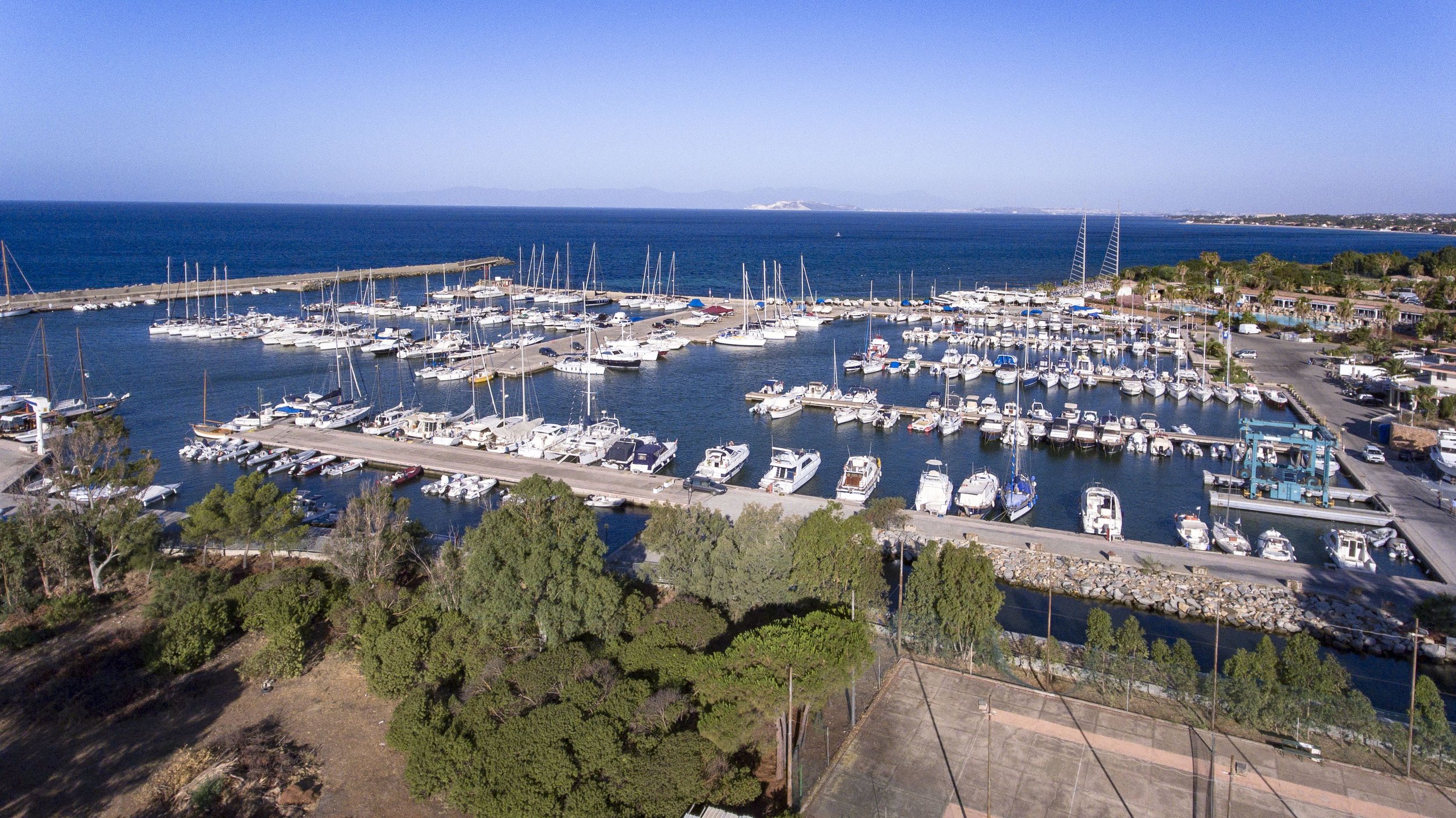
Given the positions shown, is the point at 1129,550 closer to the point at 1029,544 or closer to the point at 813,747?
the point at 1029,544

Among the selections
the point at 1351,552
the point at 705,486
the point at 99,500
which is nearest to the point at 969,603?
the point at 705,486

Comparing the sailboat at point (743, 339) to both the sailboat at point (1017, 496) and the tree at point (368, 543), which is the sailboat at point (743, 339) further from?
the tree at point (368, 543)

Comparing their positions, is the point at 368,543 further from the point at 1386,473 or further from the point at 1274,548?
the point at 1386,473

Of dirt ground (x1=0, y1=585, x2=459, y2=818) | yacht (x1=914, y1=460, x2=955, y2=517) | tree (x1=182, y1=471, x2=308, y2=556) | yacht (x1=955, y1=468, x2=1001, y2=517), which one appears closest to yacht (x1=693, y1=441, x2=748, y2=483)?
yacht (x1=914, y1=460, x2=955, y2=517)

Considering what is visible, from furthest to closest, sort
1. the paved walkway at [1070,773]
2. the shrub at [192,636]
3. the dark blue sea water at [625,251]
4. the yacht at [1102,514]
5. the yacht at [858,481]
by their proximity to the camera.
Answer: the dark blue sea water at [625,251], the yacht at [858,481], the yacht at [1102,514], the shrub at [192,636], the paved walkway at [1070,773]

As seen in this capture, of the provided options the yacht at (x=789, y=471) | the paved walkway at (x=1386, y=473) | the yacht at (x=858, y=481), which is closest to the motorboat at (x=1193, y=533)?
the paved walkway at (x=1386, y=473)

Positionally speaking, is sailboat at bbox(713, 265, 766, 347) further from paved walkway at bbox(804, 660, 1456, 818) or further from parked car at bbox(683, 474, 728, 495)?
paved walkway at bbox(804, 660, 1456, 818)
